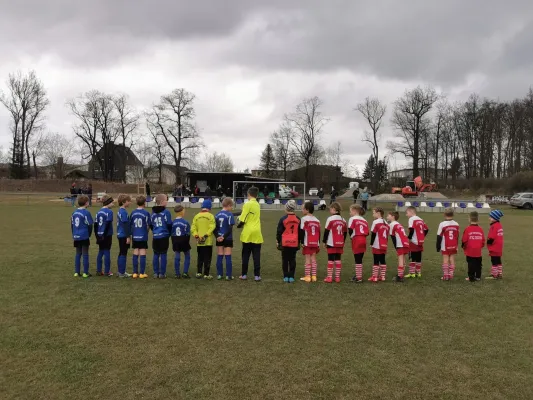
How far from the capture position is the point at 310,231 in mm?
8750

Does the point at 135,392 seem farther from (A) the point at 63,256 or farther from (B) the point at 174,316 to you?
(A) the point at 63,256

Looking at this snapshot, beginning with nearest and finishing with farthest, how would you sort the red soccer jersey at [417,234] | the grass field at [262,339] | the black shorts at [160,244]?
the grass field at [262,339], the black shorts at [160,244], the red soccer jersey at [417,234]

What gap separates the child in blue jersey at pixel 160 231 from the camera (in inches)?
345

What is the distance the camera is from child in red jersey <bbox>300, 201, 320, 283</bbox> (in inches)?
344

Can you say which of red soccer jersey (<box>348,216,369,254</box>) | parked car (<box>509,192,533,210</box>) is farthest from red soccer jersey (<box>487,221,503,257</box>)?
parked car (<box>509,192,533,210</box>)

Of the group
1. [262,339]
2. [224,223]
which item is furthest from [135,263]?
[262,339]

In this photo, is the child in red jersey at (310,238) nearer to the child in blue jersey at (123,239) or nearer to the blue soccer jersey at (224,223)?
the blue soccer jersey at (224,223)

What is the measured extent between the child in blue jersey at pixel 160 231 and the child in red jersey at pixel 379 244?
14.2 feet

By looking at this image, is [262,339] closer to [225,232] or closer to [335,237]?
[225,232]

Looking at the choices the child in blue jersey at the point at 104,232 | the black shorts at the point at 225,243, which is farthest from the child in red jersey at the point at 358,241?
the child in blue jersey at the point at 104,232

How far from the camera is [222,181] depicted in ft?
136

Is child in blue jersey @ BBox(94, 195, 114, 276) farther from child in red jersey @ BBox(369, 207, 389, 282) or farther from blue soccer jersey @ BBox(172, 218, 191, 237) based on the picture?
child in red jersey @ BBox(369, 207, 389, 282)

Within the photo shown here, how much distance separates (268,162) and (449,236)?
244 ft

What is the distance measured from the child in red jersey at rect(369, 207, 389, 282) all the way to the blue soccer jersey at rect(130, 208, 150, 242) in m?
4.79
